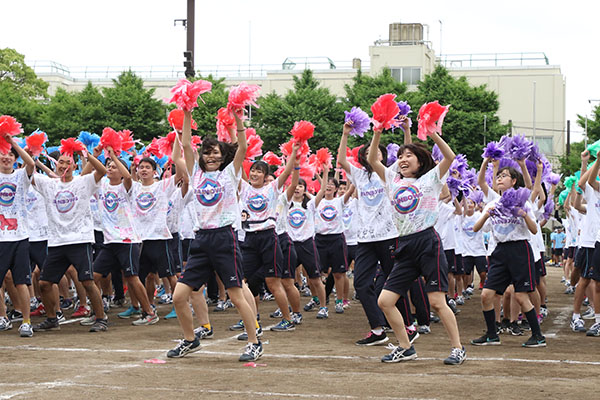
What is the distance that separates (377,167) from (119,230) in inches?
166

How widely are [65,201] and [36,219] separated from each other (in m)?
2.13

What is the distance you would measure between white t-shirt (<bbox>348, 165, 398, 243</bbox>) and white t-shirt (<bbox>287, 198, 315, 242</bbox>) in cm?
290

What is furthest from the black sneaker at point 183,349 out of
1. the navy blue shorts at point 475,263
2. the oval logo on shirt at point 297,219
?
the navy blue shorts at point 475,263

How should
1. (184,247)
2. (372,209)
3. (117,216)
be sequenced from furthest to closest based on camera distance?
(184,247) → (117,216) → (372,209)

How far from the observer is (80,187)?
416 inches

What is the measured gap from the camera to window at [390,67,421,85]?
187 feet

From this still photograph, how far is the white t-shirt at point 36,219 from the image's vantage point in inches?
482

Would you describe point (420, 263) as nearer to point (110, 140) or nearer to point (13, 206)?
point (110, 140)

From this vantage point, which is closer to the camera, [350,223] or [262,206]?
[262,206]

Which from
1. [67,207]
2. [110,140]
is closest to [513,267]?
[110,140]

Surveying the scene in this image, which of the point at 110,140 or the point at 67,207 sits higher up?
the point at 110,140

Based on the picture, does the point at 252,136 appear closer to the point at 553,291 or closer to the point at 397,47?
the point at 553,291

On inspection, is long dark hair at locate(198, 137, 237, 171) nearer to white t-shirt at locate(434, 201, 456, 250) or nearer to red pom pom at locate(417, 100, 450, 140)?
red pom pom at locate(417, 100, 450, 140)

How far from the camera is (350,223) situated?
16266 millimetres
